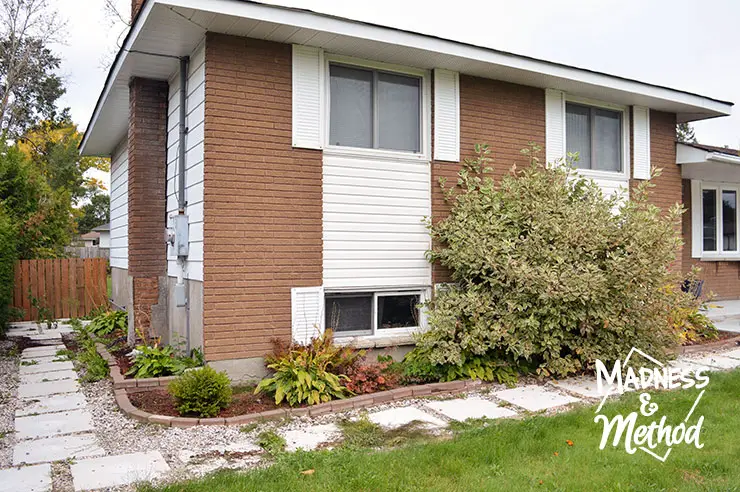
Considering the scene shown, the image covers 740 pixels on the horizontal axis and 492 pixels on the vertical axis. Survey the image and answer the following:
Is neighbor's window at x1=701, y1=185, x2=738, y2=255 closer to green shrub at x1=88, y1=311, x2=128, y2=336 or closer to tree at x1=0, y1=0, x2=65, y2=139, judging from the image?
green shrub at x1=88, y1=311, x2=128, y2=336

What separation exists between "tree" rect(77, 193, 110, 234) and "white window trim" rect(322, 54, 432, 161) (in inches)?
1709

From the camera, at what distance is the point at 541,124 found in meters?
8.93

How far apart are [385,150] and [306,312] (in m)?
2.32

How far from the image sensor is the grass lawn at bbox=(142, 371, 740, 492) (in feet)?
12.5

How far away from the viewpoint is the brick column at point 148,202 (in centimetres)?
836

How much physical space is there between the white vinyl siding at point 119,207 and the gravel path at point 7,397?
2.80 meters

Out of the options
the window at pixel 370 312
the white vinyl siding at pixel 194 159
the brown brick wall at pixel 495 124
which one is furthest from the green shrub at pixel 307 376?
the brown brick wall at pixel 495 124

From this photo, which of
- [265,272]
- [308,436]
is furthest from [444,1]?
[308,436]

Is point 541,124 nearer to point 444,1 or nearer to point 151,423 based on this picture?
point 151,423

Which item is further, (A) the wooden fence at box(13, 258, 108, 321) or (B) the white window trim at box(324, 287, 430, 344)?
(A) the wooden fence at box(13, 258, 108, 321)

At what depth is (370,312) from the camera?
7582 millimetres

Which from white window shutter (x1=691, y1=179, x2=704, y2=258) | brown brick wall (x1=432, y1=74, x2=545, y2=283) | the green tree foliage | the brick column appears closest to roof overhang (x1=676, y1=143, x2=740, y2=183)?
white window shutter (x1=691, y1=179, x2=704, y2=258)

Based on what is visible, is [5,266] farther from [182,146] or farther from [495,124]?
[495,124]

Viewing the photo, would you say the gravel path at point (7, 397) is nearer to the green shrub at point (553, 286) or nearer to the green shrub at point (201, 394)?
the green shrub at point (201, 394)
